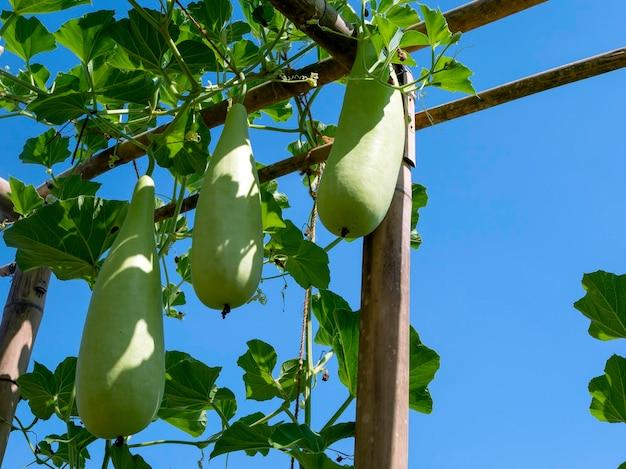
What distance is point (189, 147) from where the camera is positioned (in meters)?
1.54

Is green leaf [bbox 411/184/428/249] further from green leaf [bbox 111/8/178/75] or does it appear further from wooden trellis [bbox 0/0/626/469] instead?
green leaf [bbox 111/8/178/75]

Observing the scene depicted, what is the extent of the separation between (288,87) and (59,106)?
45 cm

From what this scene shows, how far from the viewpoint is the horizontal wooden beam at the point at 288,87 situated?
1.39m

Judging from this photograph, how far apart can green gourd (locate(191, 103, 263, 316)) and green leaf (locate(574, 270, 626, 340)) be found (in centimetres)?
75

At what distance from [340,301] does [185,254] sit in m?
0.80

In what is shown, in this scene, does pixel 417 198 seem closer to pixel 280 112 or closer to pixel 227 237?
pixel 280 112

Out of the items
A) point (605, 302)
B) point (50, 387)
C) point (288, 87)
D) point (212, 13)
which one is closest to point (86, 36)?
point (212, 13)

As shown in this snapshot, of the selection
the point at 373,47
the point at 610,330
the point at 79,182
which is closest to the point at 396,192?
the point at 373,47

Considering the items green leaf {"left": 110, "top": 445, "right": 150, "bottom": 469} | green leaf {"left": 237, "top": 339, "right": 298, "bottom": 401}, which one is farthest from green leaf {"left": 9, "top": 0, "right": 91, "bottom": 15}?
green leaf {"left": 110, "top": 445, "right": 150, "bottom": 469}

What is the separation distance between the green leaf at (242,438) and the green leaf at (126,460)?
0.27 meters

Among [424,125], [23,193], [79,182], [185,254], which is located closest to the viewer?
[424,125]

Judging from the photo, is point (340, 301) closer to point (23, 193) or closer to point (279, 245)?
point (279, 245)

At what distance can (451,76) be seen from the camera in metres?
1.22

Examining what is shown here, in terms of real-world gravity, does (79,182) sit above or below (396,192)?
above
